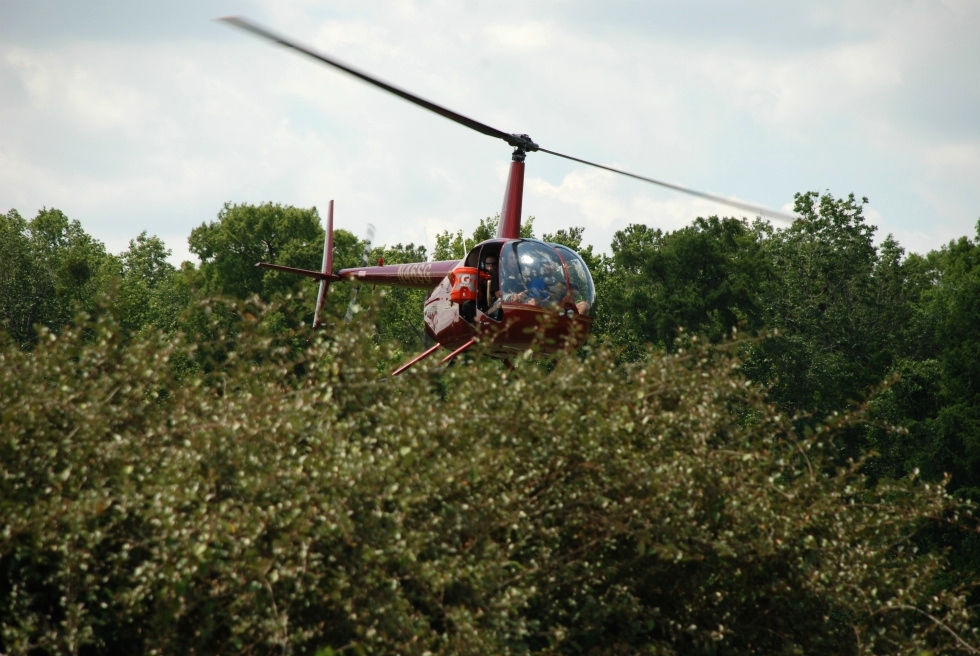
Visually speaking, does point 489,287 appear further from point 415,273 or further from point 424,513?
point 424,513

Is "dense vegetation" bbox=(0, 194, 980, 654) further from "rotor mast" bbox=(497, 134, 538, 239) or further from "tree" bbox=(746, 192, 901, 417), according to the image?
"tree" bbox=(746, 192, 901, 417)

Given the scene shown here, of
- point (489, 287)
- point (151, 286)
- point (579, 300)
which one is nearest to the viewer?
point (579, 300)

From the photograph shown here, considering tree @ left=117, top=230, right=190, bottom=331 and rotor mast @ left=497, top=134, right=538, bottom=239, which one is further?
tree @ left=117, top=230, right=190, bottom=331

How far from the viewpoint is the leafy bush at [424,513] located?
264 inches

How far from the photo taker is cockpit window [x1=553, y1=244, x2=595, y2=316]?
14.6 metres

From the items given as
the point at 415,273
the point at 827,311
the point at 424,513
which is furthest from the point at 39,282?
the point at 424,513

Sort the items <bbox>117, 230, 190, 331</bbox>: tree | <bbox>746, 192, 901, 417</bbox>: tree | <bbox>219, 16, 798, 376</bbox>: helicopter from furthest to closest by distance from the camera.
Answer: <bbox>117, 230, 190, 331</bbox>: tree
<bbox>746, 192, 901, 417</bbox>: tree
<bbox>219, 16, 798, 376</bbox>: helicopter

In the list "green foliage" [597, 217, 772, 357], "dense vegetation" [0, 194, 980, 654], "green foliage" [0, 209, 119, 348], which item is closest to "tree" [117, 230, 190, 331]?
"green foliage" [0, 209, 119, 348]

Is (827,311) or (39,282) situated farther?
(39,282)

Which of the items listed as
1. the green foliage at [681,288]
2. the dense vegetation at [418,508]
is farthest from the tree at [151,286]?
the dense vegetation at [418,508]

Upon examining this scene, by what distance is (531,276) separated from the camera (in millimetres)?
14695

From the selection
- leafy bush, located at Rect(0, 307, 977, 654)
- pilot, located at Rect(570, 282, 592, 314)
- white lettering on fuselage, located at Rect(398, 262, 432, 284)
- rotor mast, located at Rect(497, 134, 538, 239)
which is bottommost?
leafy bush, located at Rect(0, 307, 977, 654)

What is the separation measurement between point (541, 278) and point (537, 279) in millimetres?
53

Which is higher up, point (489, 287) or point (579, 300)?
point (489, 287)
